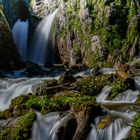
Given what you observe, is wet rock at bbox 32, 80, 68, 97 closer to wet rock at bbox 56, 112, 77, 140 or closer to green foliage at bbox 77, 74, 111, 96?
green foliage at bbox 77, 74, 111, 96

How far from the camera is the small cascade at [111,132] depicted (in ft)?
46.3

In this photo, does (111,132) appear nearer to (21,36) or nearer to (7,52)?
(7,52)

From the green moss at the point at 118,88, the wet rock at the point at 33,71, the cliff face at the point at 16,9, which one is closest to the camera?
the green moss at the point at 118,88

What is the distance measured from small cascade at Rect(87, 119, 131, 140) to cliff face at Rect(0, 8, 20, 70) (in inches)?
954

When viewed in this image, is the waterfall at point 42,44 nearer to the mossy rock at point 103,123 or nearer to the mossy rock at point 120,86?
the mossy rock at point 120,86

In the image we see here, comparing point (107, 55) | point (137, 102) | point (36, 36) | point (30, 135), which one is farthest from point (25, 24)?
point (30, 135)

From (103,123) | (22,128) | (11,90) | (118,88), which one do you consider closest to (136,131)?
(103,123)

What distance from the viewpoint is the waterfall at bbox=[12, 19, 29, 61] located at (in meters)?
47.8

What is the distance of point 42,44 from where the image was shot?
152 ft

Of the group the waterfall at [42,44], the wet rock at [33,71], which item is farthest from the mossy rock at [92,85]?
the waterfall at [42,44]

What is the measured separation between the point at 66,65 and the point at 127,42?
826 cm

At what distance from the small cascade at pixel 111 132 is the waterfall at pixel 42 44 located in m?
30.1

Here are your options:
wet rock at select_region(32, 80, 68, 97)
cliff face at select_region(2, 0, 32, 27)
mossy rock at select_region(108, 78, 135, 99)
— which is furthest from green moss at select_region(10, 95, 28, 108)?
cliff face at select_region(2, 0, 32, 27)

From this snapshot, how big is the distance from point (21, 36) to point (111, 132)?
120 ft
